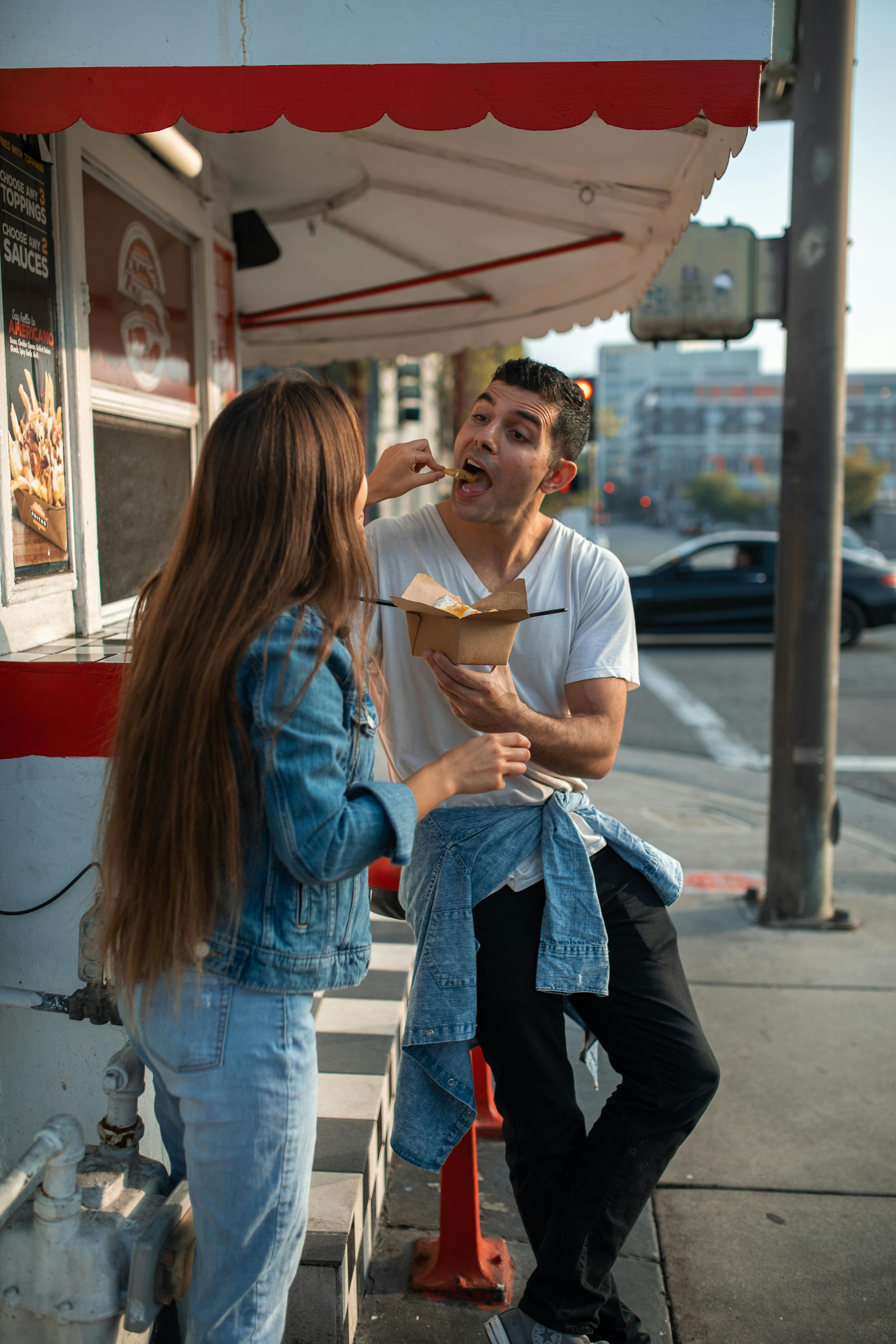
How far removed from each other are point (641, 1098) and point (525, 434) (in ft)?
4.71

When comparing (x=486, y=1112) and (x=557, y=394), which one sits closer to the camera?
(x=557, y=394)

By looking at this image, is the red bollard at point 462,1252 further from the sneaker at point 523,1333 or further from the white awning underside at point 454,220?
the white awning underside at point 454,220

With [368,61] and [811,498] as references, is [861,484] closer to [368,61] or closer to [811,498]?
[811,498]

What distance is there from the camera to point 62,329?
2611mm

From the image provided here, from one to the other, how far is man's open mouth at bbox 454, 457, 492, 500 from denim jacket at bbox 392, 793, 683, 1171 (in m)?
0.69

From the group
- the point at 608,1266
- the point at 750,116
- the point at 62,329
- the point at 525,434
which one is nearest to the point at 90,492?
the point at 62,329

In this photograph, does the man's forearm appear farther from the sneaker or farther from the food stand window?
the food stand window

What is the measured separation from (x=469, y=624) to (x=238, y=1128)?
0.91m

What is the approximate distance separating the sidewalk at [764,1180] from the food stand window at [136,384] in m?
1.99

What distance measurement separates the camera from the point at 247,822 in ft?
5.07

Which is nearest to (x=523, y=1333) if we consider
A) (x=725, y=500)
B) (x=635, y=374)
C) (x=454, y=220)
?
(x=454, y=220)

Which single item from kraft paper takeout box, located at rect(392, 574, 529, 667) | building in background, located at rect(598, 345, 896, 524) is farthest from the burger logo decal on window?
building in background, located at rect(598, 345, 896, 524)

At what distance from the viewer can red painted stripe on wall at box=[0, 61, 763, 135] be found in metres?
2.07

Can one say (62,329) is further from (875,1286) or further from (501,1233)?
(875,1286)
